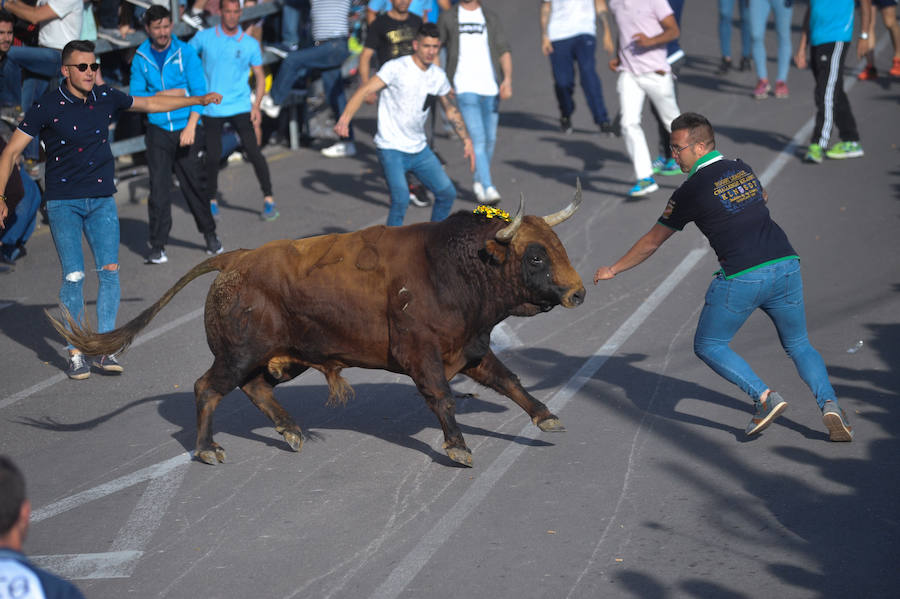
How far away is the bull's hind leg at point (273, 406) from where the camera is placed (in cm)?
681

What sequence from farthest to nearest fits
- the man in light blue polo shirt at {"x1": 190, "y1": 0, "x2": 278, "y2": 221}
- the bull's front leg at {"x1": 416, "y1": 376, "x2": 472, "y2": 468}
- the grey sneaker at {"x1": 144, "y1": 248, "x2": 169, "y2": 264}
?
the man in light blue polo shirt at {"x1": 190, "y1": 0, "x2": 278, "y2": 221} < the grey sneaker at {"x1": 144, "y1": 248, "x2": 169, "y2": 264} < the bull's front leg at {"x1": 416, "y1": 376, "x2": 472, "y2": 468}

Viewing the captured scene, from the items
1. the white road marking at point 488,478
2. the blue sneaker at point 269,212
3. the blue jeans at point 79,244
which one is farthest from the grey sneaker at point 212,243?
the white road marking at point 488,478

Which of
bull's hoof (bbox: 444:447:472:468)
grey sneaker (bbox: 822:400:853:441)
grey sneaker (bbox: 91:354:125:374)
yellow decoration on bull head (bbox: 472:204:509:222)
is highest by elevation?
yellow decoration on bull head (bbox: 472:204:509:222)

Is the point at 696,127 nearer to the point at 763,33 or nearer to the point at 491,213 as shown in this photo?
the point at 491,213

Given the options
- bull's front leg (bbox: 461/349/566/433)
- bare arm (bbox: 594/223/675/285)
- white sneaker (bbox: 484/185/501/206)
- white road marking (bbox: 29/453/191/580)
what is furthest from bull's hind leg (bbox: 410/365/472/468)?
white sneaker (bbox: 484/185/501/206)

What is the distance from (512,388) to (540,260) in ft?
2.90

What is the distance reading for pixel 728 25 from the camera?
18969mm

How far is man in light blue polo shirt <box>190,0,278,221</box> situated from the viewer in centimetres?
1209

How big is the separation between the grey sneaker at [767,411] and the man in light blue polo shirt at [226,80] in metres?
7.26

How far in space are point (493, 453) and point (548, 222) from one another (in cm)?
142

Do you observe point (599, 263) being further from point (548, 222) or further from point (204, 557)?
point (204, 557)

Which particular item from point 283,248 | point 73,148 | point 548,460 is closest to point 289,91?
point 73,148

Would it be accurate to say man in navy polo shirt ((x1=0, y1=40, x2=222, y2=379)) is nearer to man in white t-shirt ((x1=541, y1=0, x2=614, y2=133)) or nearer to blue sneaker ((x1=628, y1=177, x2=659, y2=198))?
blue sneaker ((x1=628, y1=177, x2=659, y2=198))

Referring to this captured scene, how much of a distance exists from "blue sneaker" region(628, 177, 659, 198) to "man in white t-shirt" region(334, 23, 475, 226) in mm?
3122
